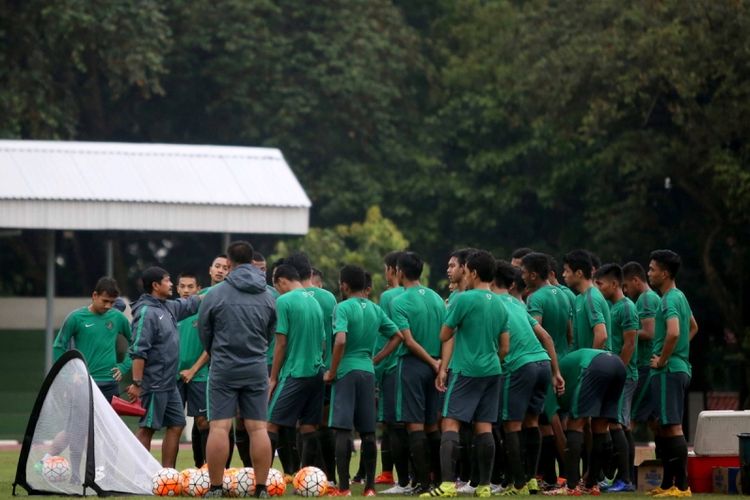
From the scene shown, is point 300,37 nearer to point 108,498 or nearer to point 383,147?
point 383,147

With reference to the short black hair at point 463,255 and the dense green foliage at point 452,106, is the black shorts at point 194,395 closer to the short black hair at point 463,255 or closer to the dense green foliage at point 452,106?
the short black hair at point 463,255

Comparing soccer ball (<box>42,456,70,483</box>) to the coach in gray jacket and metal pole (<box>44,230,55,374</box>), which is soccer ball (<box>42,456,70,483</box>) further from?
metal pole (<box>44,230,55,374</box>)

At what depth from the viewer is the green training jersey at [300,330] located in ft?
44.6

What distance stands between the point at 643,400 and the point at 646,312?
0.86 m

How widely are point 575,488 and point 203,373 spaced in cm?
361

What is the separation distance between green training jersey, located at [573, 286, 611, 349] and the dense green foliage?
16.0 meters

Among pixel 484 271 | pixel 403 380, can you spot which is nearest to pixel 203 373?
pixel 403 380

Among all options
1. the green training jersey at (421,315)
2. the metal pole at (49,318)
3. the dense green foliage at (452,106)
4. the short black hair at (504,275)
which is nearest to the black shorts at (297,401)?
the green training jersey at (421,315)

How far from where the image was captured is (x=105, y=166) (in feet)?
85.7

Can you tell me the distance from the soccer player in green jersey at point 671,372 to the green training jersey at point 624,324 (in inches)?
10.5

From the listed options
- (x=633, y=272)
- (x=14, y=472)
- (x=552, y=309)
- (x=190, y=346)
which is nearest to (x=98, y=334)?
(x=190, y=346)

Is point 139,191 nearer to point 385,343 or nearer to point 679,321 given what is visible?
point 385,343

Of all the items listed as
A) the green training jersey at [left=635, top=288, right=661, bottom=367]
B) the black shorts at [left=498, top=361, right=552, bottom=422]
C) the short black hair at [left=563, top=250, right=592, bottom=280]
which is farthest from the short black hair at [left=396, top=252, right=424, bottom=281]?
the green training jersey at [left=635, top=288, right=661, bottom=367]

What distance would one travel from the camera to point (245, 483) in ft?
40.8
